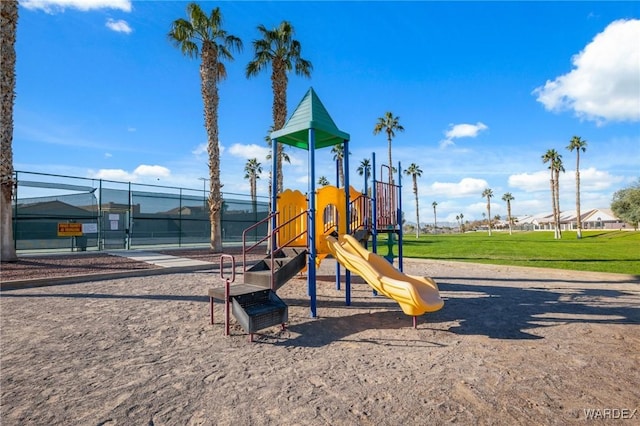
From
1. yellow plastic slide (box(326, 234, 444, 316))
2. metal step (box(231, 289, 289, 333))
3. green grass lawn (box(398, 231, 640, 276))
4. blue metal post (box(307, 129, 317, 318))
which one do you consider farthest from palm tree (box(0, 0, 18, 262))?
green grass lawn (box(398, 231, 640, 276))

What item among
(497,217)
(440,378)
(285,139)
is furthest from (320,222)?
(497,217)

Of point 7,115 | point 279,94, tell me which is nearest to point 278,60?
point 279,94

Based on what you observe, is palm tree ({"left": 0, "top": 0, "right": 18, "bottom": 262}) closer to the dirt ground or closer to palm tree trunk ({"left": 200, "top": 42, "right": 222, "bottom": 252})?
the dirt ground

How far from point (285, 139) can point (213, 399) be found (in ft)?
20.2

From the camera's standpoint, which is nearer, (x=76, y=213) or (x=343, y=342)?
(x=343, y=342)

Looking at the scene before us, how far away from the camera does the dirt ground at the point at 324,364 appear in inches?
116

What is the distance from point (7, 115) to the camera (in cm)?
1198

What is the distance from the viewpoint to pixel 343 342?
4.81 meters

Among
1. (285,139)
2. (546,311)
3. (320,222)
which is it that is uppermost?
(285,139)

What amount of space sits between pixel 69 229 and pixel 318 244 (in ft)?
49.7

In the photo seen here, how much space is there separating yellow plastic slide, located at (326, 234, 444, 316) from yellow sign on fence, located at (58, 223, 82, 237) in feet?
50.8

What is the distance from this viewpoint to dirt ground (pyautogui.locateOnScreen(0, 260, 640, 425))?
9.66ft

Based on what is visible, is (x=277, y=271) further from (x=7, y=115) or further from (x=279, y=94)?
(x=279, y=94)

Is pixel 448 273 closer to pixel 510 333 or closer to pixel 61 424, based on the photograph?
pixel 510 333
